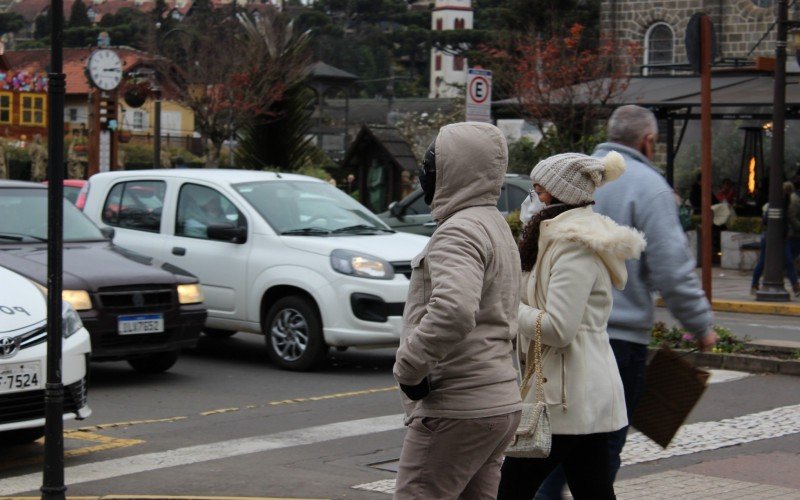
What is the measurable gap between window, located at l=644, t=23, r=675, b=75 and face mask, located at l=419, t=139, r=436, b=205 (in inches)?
1577

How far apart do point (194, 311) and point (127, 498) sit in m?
4.49

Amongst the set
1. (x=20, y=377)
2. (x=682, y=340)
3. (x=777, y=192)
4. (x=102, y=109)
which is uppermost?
(x=102, y=109)

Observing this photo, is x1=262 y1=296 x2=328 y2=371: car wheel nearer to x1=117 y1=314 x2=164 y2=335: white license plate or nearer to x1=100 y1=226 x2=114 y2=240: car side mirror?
x1=117 y1=314 x2=164 y2=335: white license plate

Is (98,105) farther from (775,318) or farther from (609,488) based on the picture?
(609,488)

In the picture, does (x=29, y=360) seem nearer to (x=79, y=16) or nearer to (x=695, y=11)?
(x=695, y=11)

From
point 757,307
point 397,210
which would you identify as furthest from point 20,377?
point 757,307

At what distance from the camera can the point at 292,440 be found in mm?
8617

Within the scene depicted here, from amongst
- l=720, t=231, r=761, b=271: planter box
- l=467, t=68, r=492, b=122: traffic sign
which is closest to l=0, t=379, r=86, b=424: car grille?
l=467, t=68, r=492, b=122: traffic sign

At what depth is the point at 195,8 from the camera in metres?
46.8

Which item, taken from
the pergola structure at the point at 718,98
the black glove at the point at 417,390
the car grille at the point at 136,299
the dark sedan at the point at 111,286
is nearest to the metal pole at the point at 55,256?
the black glove at the point at 417,390

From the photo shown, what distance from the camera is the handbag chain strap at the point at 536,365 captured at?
4.96 metres

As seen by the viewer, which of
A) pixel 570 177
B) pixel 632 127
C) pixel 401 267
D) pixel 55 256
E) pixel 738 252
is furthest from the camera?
pixel 738 252

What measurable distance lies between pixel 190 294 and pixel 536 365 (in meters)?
6.41

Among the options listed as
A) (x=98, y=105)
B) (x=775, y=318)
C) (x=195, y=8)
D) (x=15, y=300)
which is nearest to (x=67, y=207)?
(x=15, y=300)
